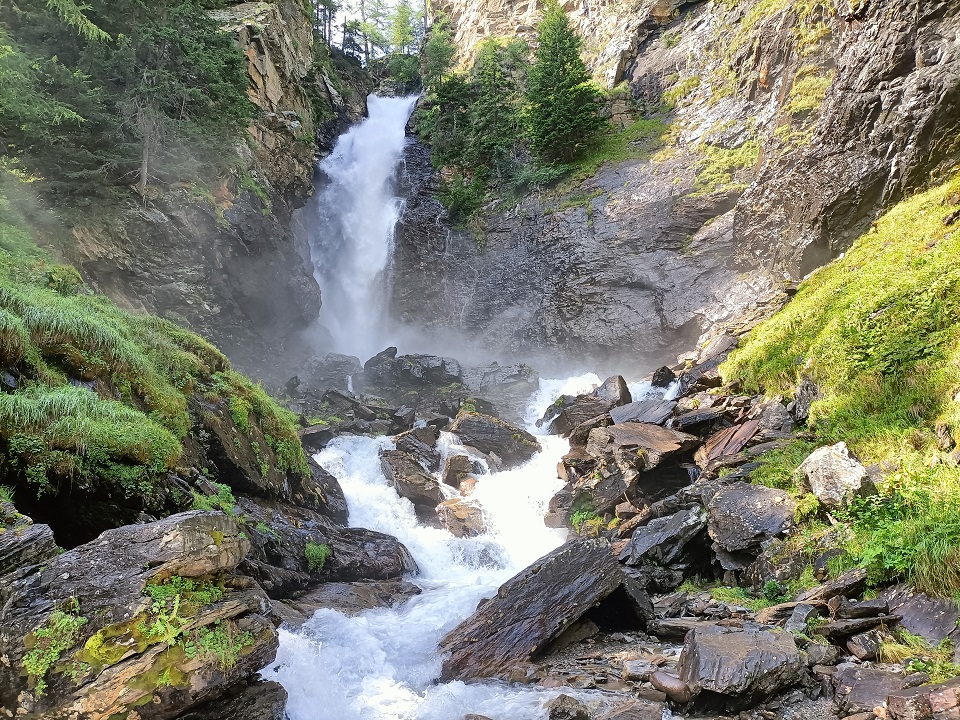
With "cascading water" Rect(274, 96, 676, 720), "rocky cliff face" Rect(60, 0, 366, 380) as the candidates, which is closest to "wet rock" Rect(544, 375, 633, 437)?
"cascading water" Rect(274, 96, 676, 720)

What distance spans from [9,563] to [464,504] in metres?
11.5

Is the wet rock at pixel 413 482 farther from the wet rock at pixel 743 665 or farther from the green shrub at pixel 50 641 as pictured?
the green shrub at pixel 50 641

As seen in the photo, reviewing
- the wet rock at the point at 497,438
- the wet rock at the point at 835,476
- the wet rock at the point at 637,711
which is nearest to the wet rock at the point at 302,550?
the wet rock at the point at 637,711

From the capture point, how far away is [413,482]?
1543 centimetres

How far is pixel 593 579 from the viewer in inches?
312

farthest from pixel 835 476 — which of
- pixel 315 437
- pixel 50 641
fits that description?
pixel 315 437

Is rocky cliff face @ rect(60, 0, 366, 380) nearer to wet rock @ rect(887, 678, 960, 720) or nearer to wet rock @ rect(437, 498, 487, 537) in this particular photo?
wet rock @ rect(437, 498, 487, 537)

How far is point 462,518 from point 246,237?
17457 mm

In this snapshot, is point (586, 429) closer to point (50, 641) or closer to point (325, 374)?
point (50, 641)

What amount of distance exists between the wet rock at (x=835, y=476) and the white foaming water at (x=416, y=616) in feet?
14.3

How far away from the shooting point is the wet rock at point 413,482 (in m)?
15.2

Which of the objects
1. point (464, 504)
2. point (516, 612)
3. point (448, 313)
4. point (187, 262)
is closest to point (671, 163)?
point (448, 313)

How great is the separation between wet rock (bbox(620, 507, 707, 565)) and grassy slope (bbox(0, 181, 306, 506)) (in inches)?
287

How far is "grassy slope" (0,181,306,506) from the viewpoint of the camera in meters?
5.37
